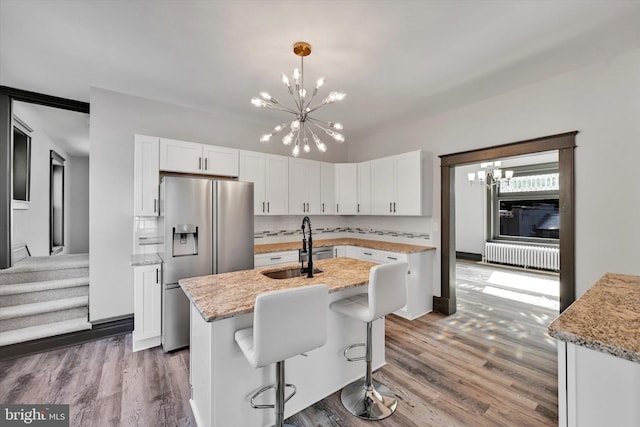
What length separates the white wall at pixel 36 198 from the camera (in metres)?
3.67

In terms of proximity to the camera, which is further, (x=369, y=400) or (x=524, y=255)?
(x=524, y=255)

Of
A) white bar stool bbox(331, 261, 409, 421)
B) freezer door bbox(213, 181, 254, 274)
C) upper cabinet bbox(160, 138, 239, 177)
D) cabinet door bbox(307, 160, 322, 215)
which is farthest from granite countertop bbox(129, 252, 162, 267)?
cabinet door bbox(307, 160, 322, 215)

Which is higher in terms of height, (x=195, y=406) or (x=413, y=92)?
(x=413, y=92)

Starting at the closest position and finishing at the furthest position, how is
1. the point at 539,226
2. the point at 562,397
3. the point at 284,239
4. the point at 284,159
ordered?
the point at 562,397
the point at 284,159
the point at 284,239
the point at 539,226

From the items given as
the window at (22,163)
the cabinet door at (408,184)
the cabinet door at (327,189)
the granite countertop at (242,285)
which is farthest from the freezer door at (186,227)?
the cabinet door at (408,184)

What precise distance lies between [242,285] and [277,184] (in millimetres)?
2392

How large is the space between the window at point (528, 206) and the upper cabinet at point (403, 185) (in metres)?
4.18

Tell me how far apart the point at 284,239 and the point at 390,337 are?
2.28 metres

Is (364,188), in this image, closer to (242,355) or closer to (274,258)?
(274,258)

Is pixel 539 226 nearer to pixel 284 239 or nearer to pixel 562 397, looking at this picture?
pixel 284 239

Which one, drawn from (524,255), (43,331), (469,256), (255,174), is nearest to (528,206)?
(524,255)

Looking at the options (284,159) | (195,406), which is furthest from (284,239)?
(195,406)

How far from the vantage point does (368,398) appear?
2023 millimetres

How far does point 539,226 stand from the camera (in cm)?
651
